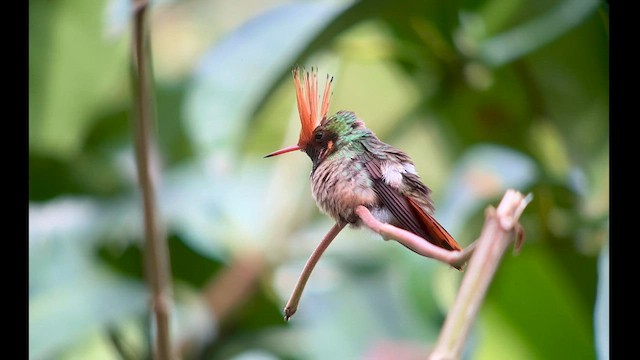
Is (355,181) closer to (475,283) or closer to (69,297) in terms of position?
(475,283)

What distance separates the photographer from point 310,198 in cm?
38

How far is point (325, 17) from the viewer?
16.2 inches

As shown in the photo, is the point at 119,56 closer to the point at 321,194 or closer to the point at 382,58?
the point at 382,58

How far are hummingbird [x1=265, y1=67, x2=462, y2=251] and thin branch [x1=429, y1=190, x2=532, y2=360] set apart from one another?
5cm

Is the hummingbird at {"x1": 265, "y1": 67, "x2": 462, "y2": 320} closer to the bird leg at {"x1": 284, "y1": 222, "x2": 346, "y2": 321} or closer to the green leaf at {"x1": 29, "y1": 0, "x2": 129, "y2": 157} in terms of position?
the bird leg at {"x1": 284, "y1": 222, "x2": 346, "y2": 321}

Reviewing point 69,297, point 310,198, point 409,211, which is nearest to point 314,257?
point 409,211

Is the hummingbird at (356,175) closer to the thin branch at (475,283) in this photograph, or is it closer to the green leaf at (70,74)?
Result: the thin branch at (475,283)

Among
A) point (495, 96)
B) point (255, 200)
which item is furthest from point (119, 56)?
point (495, 96)

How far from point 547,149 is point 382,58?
119mm

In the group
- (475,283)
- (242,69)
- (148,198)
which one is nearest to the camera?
(475,283)

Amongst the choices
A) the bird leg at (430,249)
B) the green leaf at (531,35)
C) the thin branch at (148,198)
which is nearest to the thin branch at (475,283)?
the bird leg at (430,249)

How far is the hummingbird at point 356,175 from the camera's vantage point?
208 millimetres

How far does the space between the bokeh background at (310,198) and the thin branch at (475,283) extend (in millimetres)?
230

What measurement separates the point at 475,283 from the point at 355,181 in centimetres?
9
